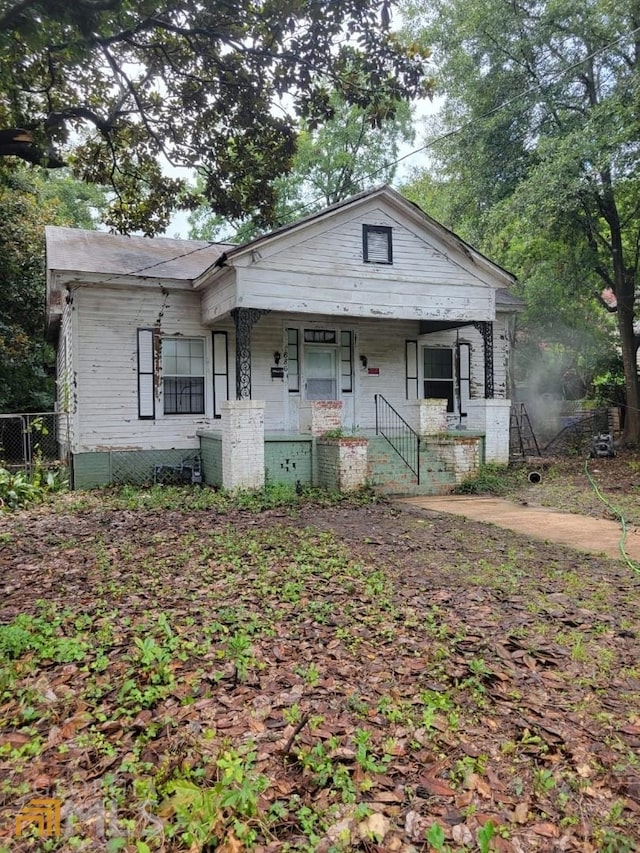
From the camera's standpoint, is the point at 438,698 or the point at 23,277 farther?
the point at 23,277

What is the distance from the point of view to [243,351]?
1003cm

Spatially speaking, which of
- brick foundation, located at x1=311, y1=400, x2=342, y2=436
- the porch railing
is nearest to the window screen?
brick foundation, located at x1=311, y1=400, x2=342, y2=436

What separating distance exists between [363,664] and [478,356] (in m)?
12.4

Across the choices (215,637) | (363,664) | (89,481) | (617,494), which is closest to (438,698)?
(363,664)

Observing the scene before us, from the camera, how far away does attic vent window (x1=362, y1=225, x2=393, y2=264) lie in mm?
11438

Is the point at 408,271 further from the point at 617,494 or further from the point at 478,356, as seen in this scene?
the point at 617,494

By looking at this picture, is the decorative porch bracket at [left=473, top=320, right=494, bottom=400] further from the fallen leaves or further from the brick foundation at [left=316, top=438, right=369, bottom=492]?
the fallen leaves

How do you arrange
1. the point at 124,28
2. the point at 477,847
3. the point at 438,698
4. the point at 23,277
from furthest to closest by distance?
1. the point at 23,277
2. the point at 124,28
3. the point at 438,698
4. the point at 477,847

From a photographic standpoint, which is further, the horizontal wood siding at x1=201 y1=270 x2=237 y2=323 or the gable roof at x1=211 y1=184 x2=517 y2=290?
the gable roof at x1=211 y1=184 x2=517 y2=290

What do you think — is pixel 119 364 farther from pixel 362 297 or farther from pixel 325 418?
pixel 362 297

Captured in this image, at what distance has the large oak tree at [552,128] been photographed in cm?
1244

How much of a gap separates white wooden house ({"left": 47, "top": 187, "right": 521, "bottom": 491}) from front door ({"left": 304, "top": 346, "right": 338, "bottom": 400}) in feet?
0.11

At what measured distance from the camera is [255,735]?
277cm

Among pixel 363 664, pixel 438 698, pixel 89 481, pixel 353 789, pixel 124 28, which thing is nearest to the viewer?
pixel 353 789
